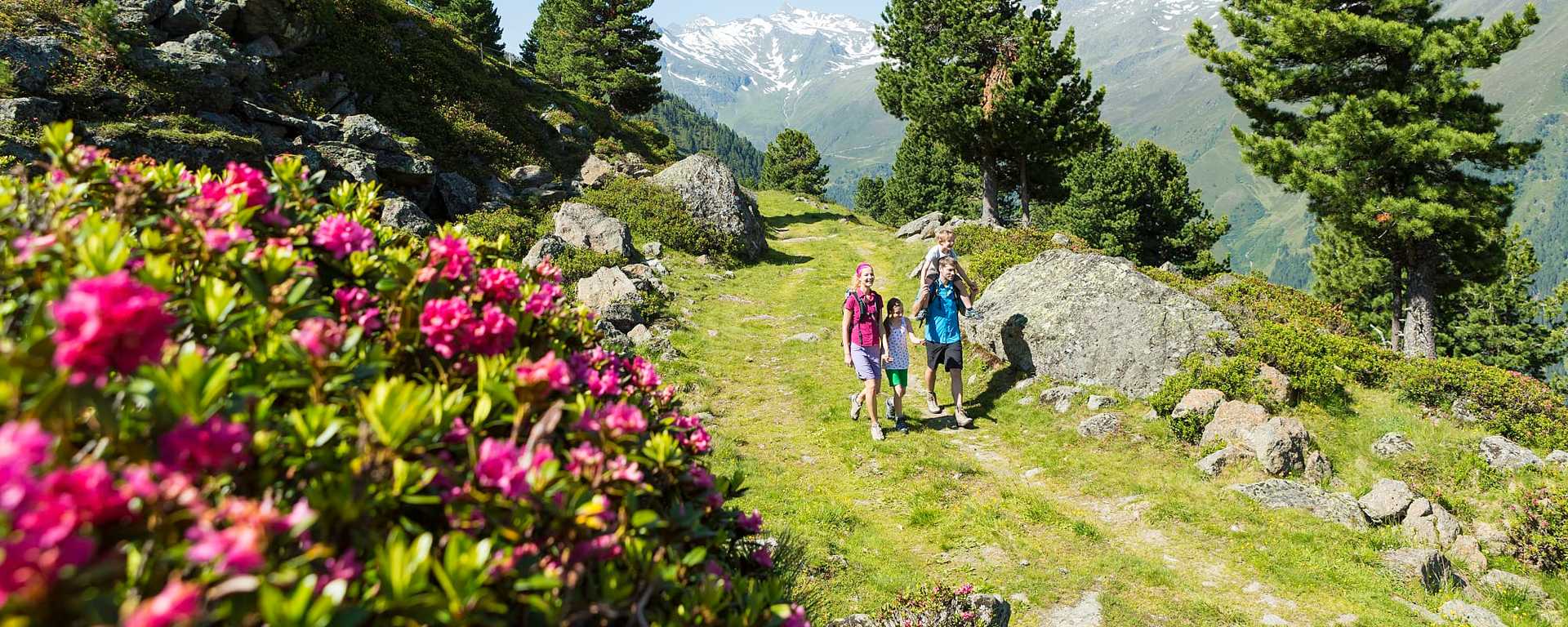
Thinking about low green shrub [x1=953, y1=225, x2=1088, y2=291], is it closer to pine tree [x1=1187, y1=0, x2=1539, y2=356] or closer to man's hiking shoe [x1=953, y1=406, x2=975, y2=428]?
man's hiking shoe [x1=953, y1=406, x2=975, y2=428]

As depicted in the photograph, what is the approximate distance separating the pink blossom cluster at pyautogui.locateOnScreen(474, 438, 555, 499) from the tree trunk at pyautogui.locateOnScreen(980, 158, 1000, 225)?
3095 cm

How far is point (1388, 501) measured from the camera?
7906 mm

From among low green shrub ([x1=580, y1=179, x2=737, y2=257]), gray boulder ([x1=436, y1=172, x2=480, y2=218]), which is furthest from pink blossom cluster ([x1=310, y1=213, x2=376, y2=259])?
low green shrub ([x1=580, y1=179, x2=737, y2=257])

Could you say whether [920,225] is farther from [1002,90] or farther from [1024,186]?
[1002,90]

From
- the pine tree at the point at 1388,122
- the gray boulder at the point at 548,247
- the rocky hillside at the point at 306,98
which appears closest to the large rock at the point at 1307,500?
the rocky hillside at the point at 306,98

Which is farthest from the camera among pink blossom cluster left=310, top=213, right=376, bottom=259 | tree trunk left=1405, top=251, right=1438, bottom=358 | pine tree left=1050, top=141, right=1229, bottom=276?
pine tree left=1050, top=141, right=1229, bottom=276

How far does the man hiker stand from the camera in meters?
10.5

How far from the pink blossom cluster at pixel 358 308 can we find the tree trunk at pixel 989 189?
30.5 meters

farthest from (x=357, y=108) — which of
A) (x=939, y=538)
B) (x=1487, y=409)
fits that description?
(x=1487, y=409)

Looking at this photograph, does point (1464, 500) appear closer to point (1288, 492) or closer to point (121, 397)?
point (1288, 492)

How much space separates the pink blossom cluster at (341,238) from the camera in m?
2.86

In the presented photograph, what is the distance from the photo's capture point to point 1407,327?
18.6 m

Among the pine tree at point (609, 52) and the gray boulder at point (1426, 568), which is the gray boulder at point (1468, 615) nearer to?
the gray boulder at point (1426, 568)

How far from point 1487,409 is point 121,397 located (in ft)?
49.2
